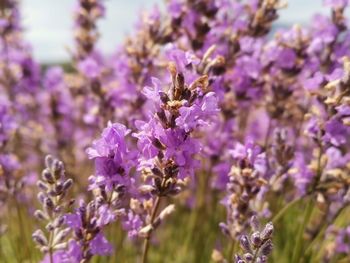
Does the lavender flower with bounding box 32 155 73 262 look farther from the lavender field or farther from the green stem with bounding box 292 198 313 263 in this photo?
the green stem with bounding box 292 198 313 263

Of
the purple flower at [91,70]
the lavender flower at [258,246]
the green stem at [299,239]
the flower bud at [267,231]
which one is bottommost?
the green stem at [299,239]

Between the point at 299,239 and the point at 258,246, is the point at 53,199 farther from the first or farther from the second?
the point at 299,239

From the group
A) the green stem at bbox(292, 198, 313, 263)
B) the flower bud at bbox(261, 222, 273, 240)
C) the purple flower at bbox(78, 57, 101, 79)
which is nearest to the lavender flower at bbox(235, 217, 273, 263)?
the flower bud at bbox(261, 222, 273, 240)

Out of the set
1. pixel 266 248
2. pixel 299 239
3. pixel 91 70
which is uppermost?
pixel 91 70

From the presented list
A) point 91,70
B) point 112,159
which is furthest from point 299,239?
point 91,70

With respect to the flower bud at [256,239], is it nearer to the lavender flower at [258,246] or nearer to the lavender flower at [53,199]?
the lavender flower at [258,246]

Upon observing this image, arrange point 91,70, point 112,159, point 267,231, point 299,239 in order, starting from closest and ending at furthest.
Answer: point 267,231 → point 112,159 → point 299,239 → point 91,70

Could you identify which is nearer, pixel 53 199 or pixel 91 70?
pixel 53 199

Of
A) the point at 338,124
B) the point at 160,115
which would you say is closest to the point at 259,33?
the point at 338,124

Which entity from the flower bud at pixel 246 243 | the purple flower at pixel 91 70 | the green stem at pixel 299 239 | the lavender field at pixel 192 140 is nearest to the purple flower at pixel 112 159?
the lavender field at pixel 192 140
